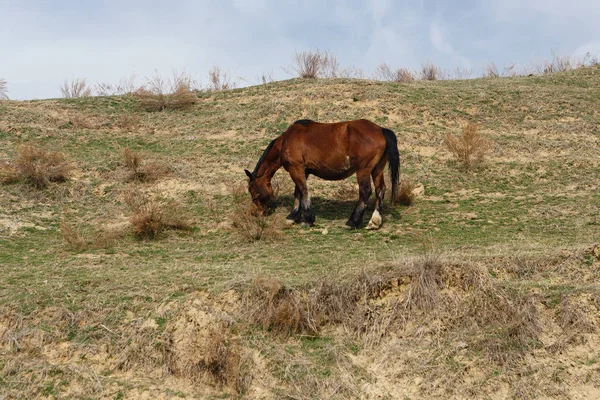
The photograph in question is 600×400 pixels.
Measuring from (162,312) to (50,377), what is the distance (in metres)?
1.39

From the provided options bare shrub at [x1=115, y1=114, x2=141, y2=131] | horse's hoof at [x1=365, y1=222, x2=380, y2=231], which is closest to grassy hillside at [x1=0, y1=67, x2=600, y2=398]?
horse's hoof at [x1=365, y1=222, x2=380, y2=231]

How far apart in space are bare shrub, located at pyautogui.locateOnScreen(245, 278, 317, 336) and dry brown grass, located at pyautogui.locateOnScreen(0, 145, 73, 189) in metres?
7.95

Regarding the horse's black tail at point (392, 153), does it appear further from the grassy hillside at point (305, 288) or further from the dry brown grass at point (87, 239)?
the dry brown grass at point (87, 239)

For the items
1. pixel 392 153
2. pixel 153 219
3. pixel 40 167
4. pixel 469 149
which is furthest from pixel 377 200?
pixel 40 167

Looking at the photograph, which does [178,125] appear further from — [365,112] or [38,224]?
[38,224]

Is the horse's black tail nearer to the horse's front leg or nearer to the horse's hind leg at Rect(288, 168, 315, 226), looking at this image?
the horse's hind leg at Rect(288, 168, 315, 226)

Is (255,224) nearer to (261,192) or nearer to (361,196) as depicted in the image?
(261,192)

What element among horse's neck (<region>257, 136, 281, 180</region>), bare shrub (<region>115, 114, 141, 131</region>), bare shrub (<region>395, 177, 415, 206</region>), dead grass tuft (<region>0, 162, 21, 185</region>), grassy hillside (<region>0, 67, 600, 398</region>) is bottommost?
grassy hillside (<region>0, 67, 600, 398</region>)

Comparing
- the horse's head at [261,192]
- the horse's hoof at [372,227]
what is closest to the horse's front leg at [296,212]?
Result: the horse's head at [261,192]

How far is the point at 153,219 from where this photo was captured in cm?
1015

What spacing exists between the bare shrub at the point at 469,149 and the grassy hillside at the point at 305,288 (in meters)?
0.31

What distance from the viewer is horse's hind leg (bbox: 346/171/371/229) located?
10.2m

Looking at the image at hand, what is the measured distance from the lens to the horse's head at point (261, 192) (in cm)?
1110

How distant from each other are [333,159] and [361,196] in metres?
0.87
